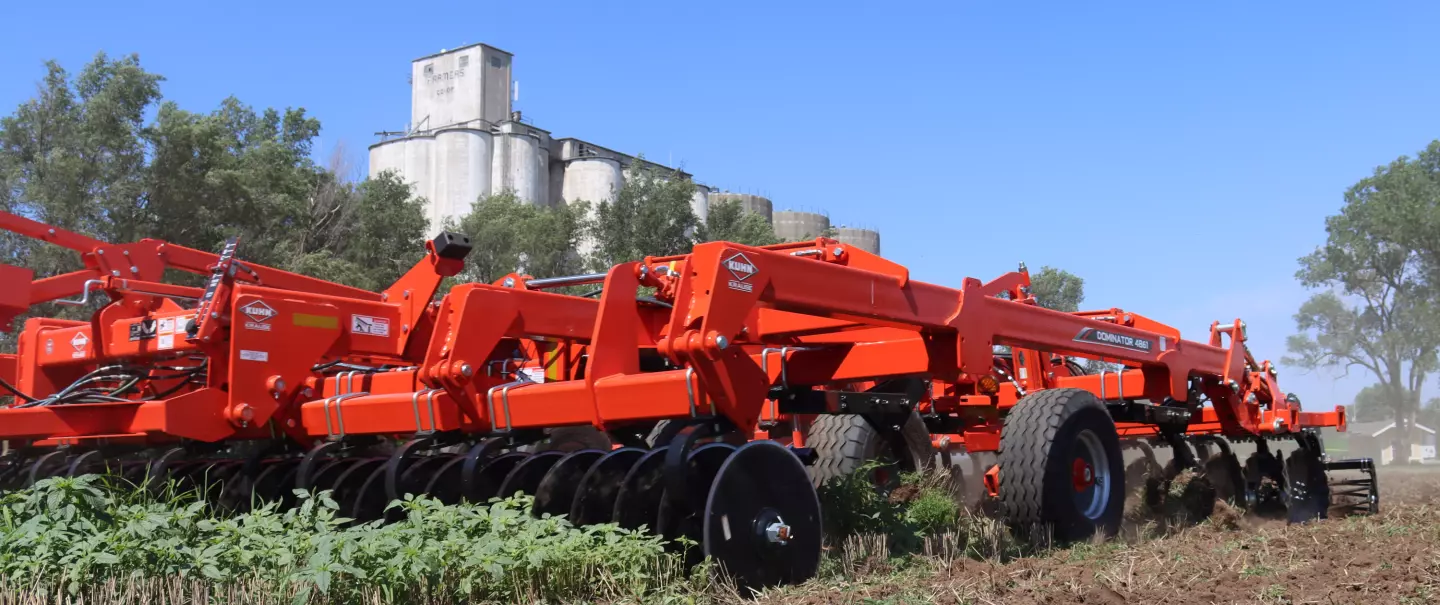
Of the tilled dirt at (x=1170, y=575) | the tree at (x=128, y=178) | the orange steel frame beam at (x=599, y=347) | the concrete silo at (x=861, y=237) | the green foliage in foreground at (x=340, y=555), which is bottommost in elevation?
the tilled dirt at (x=1170, y=575)

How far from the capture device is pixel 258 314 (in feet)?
26.9

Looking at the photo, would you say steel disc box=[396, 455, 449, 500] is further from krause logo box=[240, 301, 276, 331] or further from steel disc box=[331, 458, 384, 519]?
krause logo box=[240, 301, 276, 331]

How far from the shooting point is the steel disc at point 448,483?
739cm

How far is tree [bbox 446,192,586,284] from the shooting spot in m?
38.8

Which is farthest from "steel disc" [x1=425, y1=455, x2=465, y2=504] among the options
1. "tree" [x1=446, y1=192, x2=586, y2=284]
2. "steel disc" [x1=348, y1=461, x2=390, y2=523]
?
"tree" [x1=446, y1=192, x2=586, y2=284]

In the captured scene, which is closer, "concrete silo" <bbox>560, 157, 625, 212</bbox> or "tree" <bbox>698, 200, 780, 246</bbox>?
"tree" <bbox>698, 200, 780, 246</bbox>

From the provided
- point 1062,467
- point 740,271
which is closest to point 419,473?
point 740,271

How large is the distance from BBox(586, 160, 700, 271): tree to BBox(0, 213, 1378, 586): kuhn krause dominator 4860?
75.2 ft

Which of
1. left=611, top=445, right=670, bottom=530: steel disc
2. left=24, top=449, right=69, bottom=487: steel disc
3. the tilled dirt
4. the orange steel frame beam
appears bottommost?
the tilled dirt

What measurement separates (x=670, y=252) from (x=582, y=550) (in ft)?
92.0

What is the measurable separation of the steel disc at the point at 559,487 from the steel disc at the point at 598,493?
0.42 ft

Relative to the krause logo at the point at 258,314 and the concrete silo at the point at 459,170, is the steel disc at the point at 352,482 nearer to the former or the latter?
the krause logo at the point at 258,314

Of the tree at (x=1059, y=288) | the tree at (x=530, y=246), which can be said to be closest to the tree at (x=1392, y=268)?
the tree at (x=1059, y=288)

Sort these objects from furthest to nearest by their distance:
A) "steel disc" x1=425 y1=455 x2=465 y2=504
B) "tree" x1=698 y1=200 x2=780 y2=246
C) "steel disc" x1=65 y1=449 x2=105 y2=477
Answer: "tree" x1=698 y1=200 x2=780 y2=246 < "steel disc" x1=65 y1=449 x2=105 y2=477 < "steel disc" x1=425 y1=455 x2=465 y2=504
